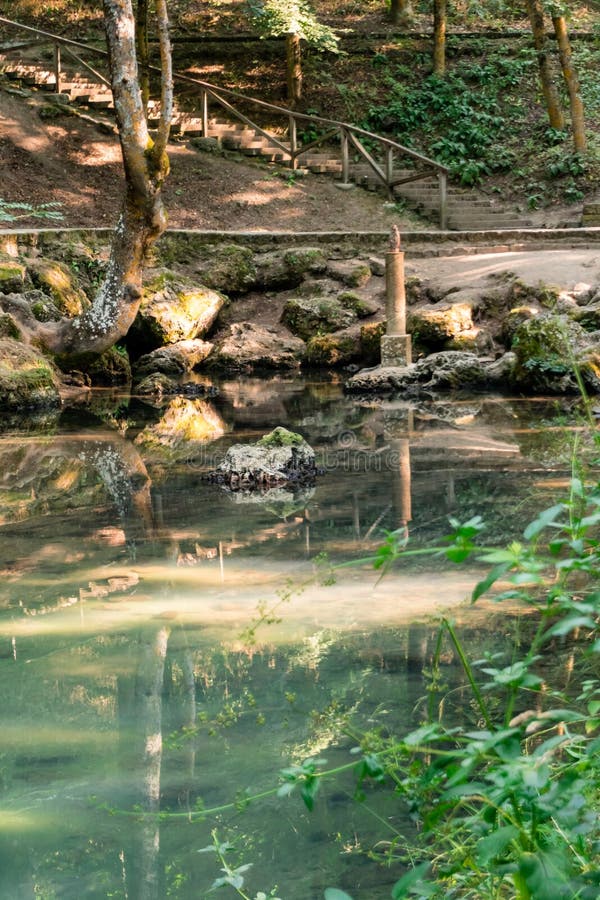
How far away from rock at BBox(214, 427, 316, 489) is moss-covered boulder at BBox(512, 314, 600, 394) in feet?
16.5

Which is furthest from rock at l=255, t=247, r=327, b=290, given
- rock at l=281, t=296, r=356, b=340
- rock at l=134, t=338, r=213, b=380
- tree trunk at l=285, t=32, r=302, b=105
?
tree trunk at l=285, t=32, r=302, b=105

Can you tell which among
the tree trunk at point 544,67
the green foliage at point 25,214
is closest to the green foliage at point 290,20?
the tree trunk at point 544,67

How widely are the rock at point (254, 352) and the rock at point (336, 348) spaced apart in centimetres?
32

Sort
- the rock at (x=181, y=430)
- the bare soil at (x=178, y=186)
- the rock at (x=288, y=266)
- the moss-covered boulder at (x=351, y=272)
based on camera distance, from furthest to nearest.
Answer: the bare soil at (x=178, y=186) < the rock at (x=288, y=266) < the moss-covered boulder at (x=351, y=272) < the rock at (x=181, y=430)

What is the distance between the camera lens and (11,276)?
15.0 metres

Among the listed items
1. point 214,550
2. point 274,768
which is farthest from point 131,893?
point 214,550

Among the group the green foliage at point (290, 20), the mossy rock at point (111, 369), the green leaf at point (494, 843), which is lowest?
the mossy rock at point (111, 369)

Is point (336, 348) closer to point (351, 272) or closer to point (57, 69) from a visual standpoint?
point (351, 272)

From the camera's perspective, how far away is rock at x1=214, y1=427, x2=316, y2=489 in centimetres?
916

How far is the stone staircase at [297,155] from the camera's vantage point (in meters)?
21.3

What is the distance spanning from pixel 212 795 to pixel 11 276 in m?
12.2

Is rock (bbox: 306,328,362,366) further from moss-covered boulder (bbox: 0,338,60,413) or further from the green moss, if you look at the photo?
the green moss

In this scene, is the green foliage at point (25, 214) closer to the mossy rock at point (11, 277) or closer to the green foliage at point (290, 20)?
the mossy rock at point (11, 277)

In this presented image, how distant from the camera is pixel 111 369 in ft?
52.6
